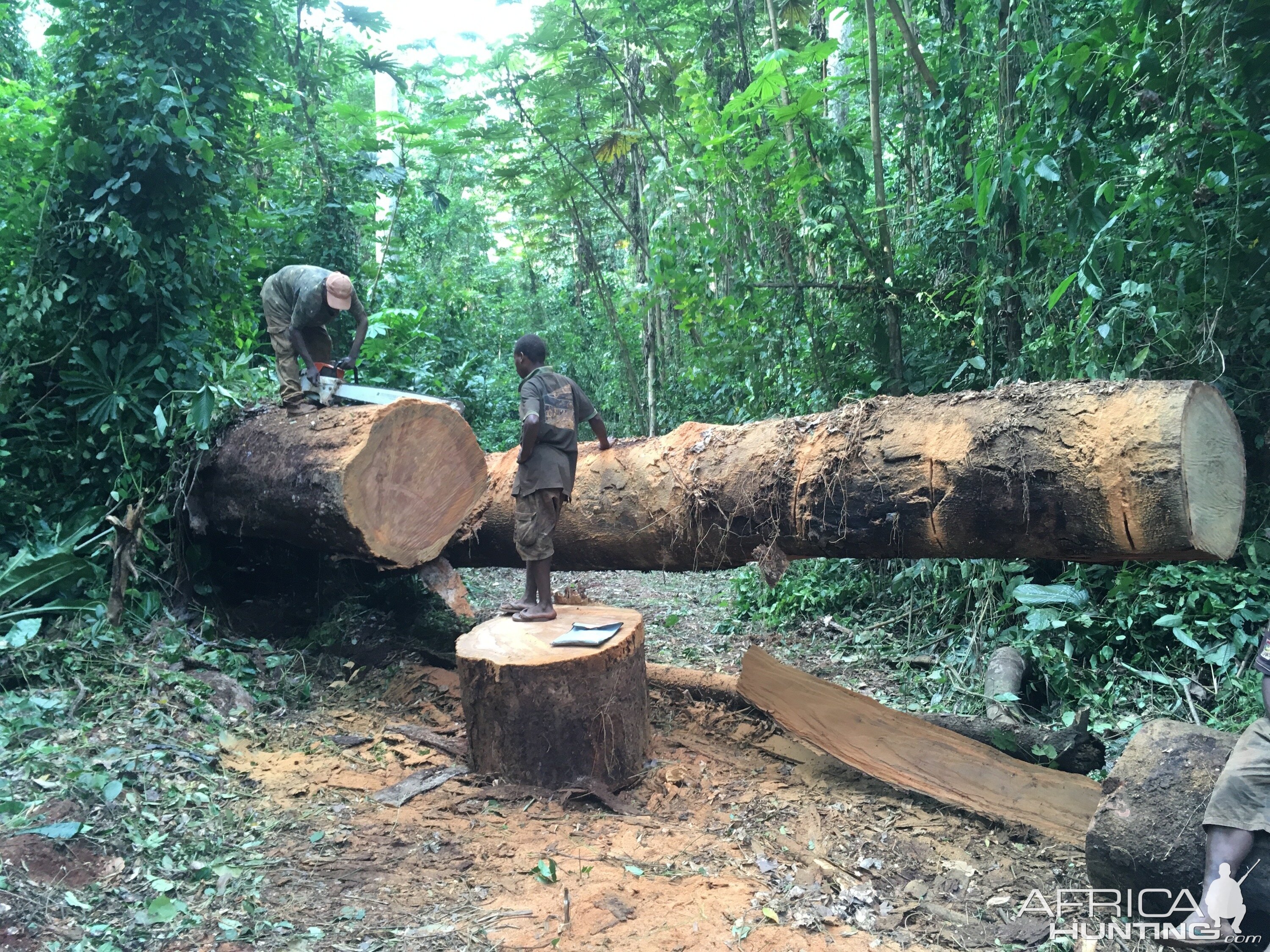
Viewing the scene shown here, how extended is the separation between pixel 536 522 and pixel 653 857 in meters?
1.87

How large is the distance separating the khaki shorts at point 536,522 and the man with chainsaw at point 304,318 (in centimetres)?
168

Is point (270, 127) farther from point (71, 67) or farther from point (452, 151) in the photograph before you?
point (71, 67)

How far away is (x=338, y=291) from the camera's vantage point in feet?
17.6

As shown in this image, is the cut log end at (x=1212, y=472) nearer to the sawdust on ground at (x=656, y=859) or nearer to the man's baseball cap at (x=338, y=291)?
the sawdust on ground at (x=656, y=859)

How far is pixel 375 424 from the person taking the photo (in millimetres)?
4395

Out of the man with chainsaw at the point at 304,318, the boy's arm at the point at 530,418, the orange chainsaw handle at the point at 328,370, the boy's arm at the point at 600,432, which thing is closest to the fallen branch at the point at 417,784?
the boy's arm at the point at 530,418

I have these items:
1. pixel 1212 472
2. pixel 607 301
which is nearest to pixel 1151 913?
pixel 1212 472

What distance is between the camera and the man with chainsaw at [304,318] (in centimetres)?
532

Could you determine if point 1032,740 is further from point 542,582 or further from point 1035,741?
point 542,582

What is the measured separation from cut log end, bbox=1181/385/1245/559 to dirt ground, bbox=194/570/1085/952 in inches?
55.6

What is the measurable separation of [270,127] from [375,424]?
668 cm

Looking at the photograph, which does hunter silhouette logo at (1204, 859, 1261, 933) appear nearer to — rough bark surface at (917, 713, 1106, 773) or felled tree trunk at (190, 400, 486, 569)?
rough bark surface at (917, 713, 1106, 773)

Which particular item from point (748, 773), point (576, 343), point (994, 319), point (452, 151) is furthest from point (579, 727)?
point (576, 343)

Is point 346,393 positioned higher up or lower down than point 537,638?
higher up
